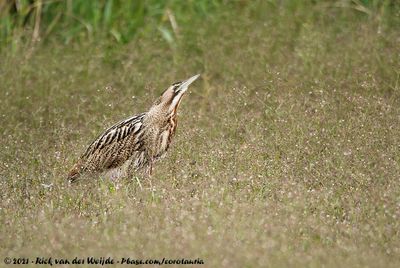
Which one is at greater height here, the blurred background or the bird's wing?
the bird's wing

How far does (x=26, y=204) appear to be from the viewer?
7.02 m

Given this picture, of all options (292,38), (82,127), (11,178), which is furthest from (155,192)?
(292,38)

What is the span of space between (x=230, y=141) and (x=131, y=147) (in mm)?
919

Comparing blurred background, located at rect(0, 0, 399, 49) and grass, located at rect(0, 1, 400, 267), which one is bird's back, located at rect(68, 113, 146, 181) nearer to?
grass, located at rect(0, 1, 400, 267)

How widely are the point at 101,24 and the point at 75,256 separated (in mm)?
5564

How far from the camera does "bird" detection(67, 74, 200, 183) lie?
25.1 feet

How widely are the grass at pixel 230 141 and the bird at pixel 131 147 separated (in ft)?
0.46

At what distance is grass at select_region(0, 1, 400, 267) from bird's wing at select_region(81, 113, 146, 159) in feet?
0.97

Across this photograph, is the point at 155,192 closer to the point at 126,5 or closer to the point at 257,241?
the point at 257,241

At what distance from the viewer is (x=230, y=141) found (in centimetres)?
818

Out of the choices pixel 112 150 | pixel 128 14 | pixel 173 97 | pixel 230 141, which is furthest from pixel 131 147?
pixel 128 14

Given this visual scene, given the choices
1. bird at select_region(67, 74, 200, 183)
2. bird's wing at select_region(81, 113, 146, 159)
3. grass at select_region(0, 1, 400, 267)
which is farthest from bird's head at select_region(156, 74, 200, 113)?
grass at select_region(0, 1, 400, 267)

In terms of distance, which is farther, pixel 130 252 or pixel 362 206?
pixel 362 206

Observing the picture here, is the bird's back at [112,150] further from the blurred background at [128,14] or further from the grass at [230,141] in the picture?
the blurred background at [128,14]
